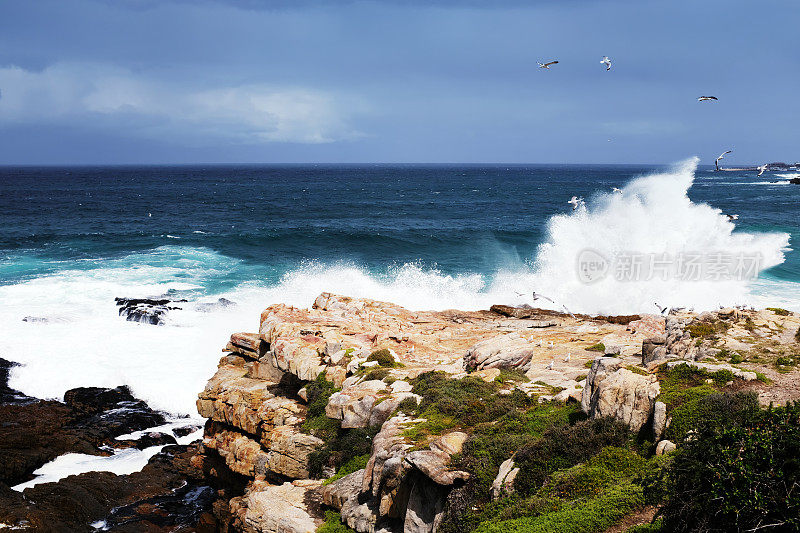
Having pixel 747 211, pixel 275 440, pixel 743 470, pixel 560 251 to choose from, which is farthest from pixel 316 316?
pixel 747 211

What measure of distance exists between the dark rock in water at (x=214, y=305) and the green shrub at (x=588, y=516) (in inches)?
1163

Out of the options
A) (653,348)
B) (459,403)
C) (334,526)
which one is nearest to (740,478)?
(459,403)

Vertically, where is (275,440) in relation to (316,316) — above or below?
below

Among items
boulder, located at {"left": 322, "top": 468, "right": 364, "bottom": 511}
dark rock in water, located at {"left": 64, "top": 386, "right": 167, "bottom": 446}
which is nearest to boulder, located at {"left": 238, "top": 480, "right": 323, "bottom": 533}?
boulder, located at {"left": 322, "top": 468, "right": 364, "bottom": 511}

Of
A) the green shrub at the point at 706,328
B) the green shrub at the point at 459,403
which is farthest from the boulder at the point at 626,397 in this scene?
the green shrub at the point at 706,328

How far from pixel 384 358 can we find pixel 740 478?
1374 cm

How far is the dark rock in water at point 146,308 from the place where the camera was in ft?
115

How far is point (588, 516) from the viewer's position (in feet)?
34.6

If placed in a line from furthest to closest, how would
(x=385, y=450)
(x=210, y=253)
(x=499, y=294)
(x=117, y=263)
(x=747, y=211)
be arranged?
(x=747, y=211)
(x=210, y=253)
(x=117, y=263)
(x=499, y=294)
(x=385, y=450)

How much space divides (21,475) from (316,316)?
40.7 feet

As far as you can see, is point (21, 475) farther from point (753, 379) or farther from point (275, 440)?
point (753, 379)

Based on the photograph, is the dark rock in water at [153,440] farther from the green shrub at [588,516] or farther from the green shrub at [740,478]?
the green shrub at [740,478]

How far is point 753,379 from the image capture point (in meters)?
13.5

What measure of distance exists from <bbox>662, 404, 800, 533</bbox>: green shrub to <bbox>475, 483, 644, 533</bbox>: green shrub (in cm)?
119
